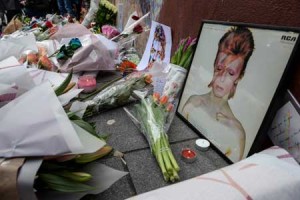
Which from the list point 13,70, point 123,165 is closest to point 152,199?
point 123,165

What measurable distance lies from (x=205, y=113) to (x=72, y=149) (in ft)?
1.74

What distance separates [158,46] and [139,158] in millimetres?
922

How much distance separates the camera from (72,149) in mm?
503

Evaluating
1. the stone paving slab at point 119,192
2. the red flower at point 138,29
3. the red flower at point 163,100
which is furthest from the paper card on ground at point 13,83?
the red flower at point 138,29

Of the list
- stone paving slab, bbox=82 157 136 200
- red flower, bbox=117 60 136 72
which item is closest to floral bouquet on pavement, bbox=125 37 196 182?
stone paving slab, bbox=82 157 136 200

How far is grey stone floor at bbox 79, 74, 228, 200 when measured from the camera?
669 millimetres

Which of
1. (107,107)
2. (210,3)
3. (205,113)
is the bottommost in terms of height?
(107,107)

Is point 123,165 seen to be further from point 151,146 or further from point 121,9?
point 121,9

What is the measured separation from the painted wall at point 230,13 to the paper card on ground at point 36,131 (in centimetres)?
60

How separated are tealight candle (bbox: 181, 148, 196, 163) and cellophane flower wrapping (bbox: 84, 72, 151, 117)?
417mm

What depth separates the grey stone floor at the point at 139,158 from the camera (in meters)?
0.67

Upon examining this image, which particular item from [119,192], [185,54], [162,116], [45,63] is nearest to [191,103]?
[162,116]

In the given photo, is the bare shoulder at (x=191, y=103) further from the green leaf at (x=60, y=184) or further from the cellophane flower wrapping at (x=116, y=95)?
the green leaf at (x=60, y=184)

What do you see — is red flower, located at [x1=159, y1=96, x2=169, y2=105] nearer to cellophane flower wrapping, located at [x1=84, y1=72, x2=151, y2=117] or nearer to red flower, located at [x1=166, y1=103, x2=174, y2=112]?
red flower, located at [x1=166, y1=103, x2=174, y2=112]
